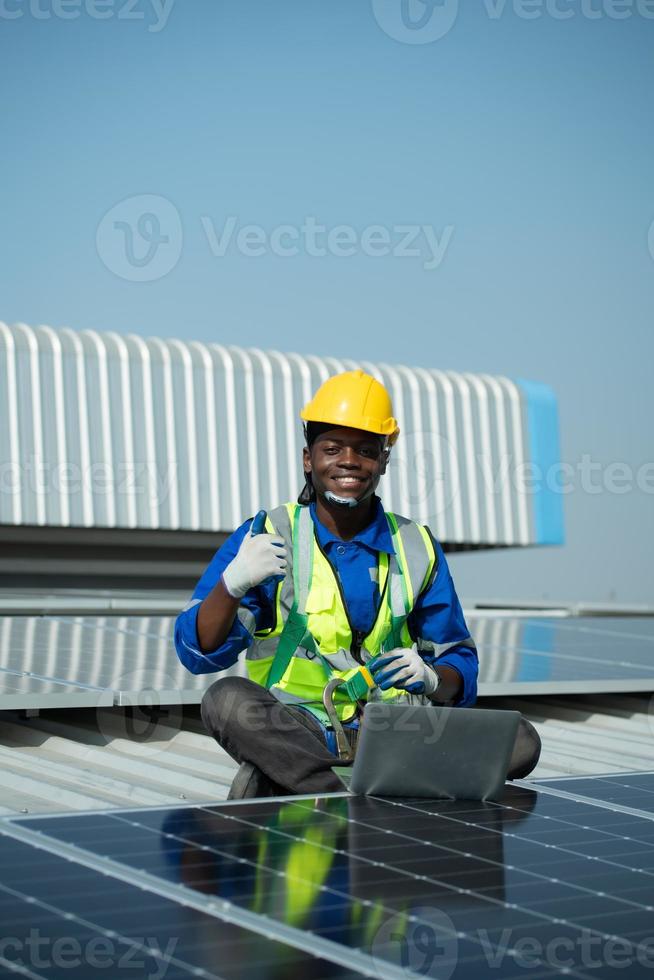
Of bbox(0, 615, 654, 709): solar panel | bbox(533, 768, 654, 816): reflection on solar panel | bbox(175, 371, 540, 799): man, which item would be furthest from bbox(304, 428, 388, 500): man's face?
bbox(0, 615, 654, 709): solar panel

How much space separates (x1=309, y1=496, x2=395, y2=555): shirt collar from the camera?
18.7 feet

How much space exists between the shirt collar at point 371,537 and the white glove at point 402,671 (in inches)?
22.8

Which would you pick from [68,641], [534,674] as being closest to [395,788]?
[534,674]

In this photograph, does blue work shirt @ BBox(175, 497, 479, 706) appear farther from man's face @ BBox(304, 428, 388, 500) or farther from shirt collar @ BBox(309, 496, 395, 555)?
man's face @ BBox(304, 428, 388, 500)

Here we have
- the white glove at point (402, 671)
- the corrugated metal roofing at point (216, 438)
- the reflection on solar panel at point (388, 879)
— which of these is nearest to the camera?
the reflection on solar panel at point (388, 879)

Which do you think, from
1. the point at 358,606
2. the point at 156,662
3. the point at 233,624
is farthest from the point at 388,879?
the point at 156,662

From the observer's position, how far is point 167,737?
7.89 metres

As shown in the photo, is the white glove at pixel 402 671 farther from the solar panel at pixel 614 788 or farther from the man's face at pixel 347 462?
the man's face at pixel 347 462

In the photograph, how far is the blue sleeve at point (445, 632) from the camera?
5.68 meters

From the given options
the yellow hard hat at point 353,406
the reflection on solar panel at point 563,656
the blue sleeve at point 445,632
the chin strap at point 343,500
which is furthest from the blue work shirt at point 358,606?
the reflection on solar panel at point 563,656

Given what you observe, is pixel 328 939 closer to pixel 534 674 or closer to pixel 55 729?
pixel 55 729

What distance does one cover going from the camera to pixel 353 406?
5770 millimetres

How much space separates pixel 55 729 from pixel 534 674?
343 centimetres

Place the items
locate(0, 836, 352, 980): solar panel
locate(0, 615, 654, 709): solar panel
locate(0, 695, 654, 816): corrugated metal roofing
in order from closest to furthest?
locate(0, 836, 352, 980): solar panel < locate(0, 695, 654, 816): corrugated metal roofing < locate(0, 615, 654, 709): solar panel
